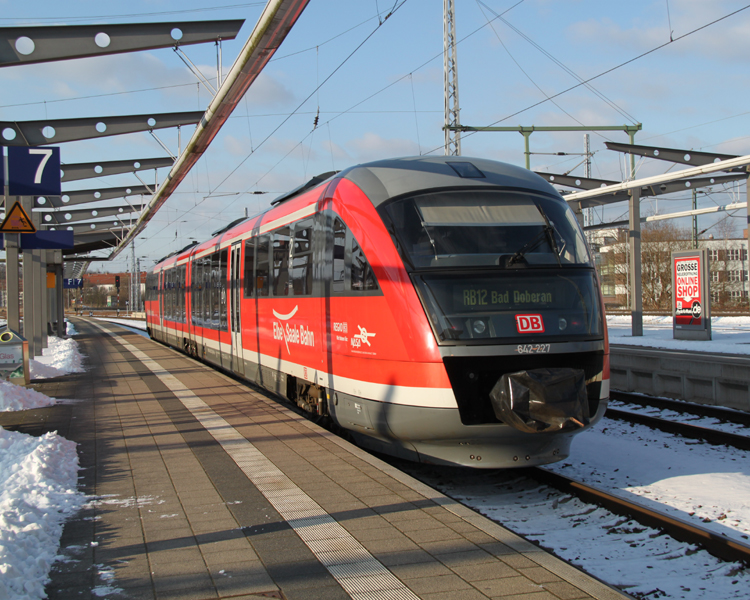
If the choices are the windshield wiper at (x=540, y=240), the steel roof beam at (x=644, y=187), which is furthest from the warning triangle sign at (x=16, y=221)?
the steel roof beam at (x=644, y=187)

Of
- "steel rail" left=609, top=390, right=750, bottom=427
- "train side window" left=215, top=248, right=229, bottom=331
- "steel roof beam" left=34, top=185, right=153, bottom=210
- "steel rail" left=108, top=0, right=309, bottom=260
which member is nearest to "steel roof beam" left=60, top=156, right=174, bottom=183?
"steel roof beam" left=34, top=185, right=153, bottom=210

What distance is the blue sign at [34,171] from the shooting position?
39.2 feet

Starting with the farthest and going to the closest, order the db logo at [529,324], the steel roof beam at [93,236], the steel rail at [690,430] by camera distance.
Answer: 1. the steel roof beam at [93,236]
2. the steel rail at [690,430]
3. the db logo at [529,324]

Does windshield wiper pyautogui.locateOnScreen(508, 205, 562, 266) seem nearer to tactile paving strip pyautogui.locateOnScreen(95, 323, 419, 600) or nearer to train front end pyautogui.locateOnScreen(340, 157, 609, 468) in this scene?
train front end pyautogui.locateOnScreen(340, 157, 609, 468)

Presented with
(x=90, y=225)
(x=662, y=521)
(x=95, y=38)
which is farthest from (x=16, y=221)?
(x=90, y=225)

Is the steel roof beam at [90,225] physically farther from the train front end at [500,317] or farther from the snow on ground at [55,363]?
the train front end at [500,317]

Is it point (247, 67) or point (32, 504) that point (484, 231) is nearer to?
point (32, 504)

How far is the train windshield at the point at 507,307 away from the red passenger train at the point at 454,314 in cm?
1

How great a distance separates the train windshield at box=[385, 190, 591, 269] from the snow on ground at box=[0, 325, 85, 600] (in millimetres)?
3538

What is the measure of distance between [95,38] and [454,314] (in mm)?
8460

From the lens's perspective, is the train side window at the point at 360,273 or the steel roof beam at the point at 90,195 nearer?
the train side window at the point at 360,273

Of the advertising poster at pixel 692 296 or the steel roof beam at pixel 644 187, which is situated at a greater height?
the steel roof beam at pixel 644 187

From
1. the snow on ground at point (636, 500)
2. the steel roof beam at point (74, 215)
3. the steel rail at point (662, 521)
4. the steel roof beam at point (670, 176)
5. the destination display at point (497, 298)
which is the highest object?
the steel roof beam at point (74, 215)

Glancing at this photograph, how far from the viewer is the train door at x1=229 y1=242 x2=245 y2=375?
11953mm
